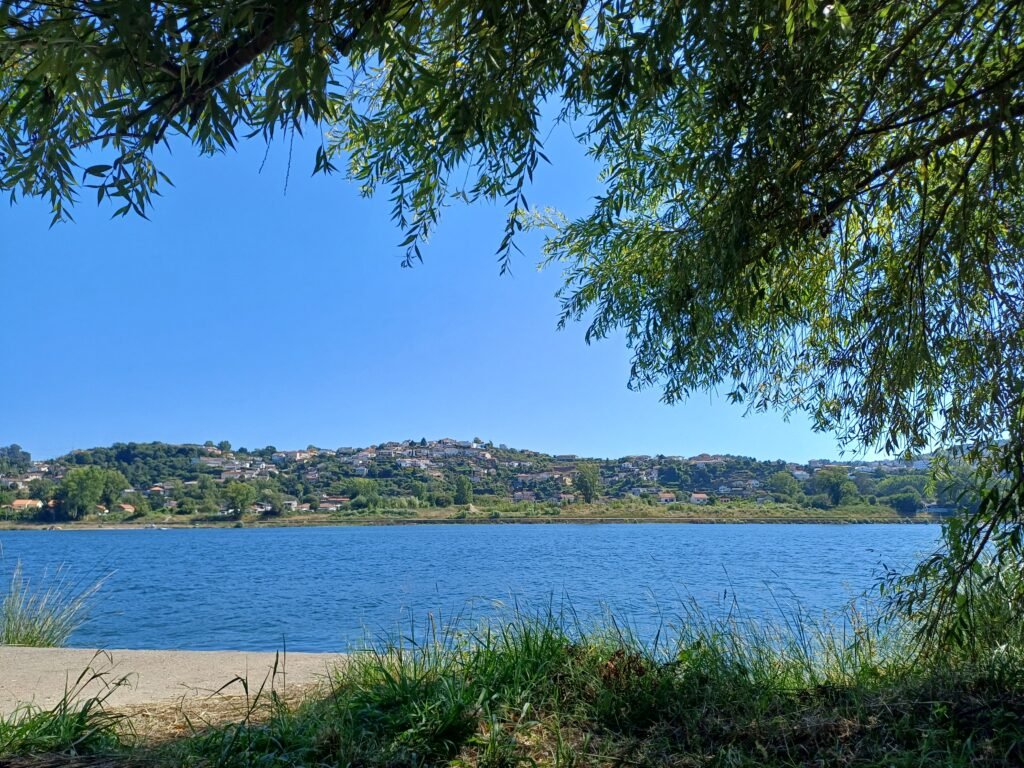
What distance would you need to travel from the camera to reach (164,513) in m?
65.2

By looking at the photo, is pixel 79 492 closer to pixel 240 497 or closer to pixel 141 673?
pixel 240 497

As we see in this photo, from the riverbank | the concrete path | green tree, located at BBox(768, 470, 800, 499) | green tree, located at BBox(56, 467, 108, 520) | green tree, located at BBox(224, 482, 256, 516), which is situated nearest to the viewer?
the concrete path

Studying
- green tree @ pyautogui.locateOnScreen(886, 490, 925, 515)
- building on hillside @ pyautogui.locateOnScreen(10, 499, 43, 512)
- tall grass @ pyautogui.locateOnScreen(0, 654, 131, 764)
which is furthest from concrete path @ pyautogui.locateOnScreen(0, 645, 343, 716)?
building on hillside @ pyautogui.locateOnScreen(10, 499, 43, 512)

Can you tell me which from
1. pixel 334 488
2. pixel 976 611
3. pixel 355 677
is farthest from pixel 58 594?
pixel 334 488

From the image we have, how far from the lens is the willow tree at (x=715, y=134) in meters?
2.36

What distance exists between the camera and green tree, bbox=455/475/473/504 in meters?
59.1

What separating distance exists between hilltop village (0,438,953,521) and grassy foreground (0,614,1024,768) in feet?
104

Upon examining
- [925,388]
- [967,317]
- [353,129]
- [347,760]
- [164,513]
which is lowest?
[164,513]

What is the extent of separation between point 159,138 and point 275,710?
274 cm

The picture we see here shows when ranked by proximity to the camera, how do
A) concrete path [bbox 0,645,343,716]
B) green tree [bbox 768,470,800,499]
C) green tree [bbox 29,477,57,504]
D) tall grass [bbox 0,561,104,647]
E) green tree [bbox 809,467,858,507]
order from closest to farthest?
concrete path [bbox 0,645,343,716], tall grass [bbox 0,561,104,647], green tree [bbox 809,467,858,507], green tree [bbox 768,470,800,499], green tree [bbox 29,477,57,504]

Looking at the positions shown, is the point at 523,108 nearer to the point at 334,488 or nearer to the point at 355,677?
the point at 355,677

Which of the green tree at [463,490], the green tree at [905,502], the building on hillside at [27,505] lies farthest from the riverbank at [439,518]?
the green tree at [905,502]

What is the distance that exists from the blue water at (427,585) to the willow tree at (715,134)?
1605 millimetres

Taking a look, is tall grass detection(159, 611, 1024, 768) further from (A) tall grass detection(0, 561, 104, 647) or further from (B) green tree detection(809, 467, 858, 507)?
(B) green tree detection(809, 467, 858, 507)
